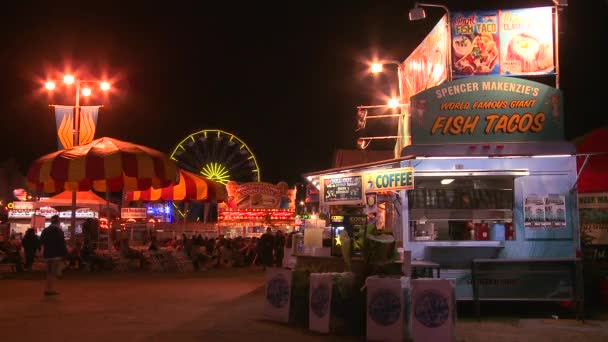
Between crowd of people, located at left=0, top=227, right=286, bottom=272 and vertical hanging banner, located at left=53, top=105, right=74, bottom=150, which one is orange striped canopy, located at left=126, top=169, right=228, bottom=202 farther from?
vertical hanging banner, located at left=53, top=105, right=74, bottom=150

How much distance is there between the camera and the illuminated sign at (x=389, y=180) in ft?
35.1

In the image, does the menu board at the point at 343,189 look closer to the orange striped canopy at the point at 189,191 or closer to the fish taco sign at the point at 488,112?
the fish taco sign at the point at 488,112

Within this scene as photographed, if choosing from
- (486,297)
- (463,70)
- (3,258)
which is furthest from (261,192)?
(486,297)

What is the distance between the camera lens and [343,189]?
12.6m

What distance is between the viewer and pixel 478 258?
10.6 metres

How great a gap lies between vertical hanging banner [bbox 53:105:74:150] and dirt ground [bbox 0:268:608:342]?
17.5 ft

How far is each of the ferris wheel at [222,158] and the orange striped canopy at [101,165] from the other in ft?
84.2

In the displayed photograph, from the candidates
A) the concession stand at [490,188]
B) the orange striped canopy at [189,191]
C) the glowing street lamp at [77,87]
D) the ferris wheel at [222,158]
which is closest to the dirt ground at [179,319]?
the concession stand at [490,188]

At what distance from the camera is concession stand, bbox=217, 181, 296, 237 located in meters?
40.3

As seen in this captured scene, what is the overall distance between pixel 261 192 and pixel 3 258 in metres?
22.5

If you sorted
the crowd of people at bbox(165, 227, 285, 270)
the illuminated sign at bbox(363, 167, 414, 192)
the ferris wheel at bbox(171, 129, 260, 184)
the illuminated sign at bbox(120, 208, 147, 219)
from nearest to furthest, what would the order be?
the illuminated sign at bbox(363, 167, 414, 192), the crowd of people at bbox(165, 227, 285, 270), the illuminated sign at bbox(120, 208, 147, 219), the ferris wheel at bbox(171, 129, 260, 184)

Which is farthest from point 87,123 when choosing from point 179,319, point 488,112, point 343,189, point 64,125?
point 488,112

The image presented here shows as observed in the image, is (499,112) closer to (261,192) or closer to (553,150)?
(553,150)

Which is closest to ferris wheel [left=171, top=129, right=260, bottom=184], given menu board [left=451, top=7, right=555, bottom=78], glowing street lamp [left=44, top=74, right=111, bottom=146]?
glowing street lamp [left=44, top=74, right=111, bottom=146]
